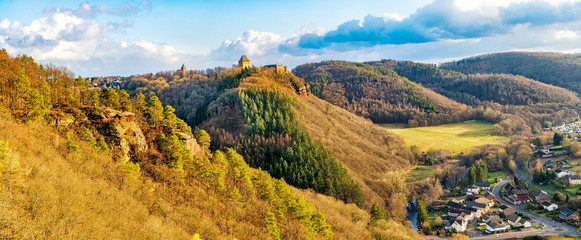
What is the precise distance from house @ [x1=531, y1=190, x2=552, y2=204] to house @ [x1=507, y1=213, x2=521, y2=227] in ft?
55.6

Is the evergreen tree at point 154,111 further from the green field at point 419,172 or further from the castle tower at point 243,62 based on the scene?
the castle tower at point 243,62

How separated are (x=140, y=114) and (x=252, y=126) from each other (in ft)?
138

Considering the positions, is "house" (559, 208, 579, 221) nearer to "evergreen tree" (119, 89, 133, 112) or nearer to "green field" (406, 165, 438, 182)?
"green field" (406, 165, 438, 182)

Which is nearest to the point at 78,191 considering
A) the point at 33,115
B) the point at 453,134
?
the point at 33,115

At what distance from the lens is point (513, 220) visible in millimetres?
75188

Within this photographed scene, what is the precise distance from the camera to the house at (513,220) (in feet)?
243

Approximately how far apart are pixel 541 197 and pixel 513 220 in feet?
70.7

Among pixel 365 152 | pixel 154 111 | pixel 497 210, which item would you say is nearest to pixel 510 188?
pixel 497 210

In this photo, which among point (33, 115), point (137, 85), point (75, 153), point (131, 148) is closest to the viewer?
point (75, 153)

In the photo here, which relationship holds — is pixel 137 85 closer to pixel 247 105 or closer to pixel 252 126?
pixel 247 105

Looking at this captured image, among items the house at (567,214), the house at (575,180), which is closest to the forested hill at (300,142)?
the house at (567,214)

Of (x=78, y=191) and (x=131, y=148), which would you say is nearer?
(x=78, y=191)

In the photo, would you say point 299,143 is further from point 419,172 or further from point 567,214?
point 567,214

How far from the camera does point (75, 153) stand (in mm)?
30672
